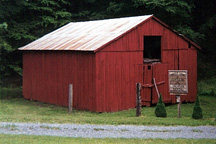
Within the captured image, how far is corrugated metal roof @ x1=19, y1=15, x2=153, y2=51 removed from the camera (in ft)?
72.3

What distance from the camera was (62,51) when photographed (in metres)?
23.6

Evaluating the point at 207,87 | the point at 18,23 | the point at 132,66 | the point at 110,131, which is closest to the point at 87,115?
the point at 132,66

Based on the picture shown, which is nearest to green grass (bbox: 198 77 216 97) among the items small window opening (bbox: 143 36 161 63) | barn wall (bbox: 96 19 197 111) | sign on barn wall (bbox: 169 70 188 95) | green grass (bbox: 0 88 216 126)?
green grass (bbox: 0 88 216 126)

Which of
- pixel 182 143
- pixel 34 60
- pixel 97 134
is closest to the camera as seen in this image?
pixel 182 143

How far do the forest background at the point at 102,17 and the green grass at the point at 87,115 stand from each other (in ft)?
20.3

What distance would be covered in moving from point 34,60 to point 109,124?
11.7 metres

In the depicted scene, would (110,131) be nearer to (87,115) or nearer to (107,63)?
(87,115)

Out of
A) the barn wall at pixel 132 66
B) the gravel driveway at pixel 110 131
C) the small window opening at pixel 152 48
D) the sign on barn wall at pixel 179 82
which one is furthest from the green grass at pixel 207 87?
the gravel driveway at pixel 110 131

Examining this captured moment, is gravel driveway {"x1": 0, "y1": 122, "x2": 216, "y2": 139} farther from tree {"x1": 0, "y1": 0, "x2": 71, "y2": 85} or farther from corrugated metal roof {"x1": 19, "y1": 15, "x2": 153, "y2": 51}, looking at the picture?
tree {"x1": 0, "y1": 0, "x2": 71, "y2": 85}

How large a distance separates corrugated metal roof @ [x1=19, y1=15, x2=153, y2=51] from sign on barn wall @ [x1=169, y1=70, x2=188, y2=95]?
415 centimetres

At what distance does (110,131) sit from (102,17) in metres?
23.3

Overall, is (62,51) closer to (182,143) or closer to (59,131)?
(59,131)

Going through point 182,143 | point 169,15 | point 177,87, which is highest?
point 169,15

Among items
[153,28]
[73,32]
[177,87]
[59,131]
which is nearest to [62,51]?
[73,32]
